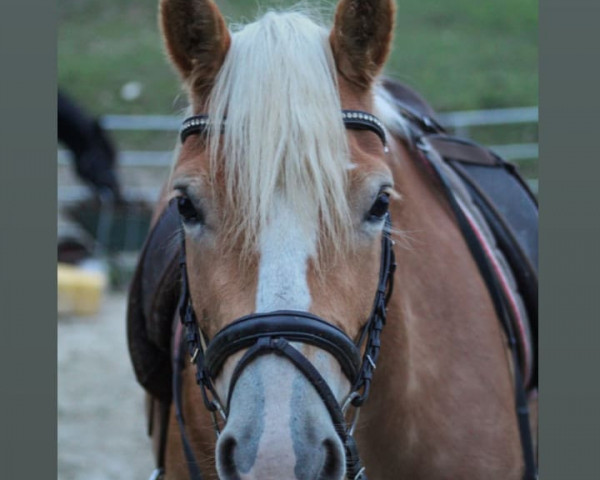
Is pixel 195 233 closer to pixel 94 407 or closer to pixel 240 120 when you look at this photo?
pixel 240 120

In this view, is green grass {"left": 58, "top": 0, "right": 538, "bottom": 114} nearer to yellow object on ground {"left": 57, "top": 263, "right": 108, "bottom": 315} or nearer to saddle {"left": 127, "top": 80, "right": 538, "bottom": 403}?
yellow object on ground {"left": 57, "top": 263, "right": 108, "bottom": 315}

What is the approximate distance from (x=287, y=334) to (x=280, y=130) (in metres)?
0.46

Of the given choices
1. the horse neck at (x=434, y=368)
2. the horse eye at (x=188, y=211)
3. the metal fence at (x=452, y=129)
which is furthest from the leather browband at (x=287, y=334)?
the metal fence at (x=452, y=129)

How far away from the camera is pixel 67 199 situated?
10.7m

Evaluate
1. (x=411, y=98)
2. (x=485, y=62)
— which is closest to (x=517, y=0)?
(x=485, y=62)

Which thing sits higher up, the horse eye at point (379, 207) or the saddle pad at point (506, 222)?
the horse eye at point (379, 207)

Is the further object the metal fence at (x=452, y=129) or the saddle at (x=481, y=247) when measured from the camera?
the metal fence at (x=452, y=129)

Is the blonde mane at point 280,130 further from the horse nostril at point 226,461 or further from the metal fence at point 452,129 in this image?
the metal fence at point 452,129

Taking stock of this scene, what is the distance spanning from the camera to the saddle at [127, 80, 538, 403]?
2.77 metres

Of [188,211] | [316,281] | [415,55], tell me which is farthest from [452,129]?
[316,281]

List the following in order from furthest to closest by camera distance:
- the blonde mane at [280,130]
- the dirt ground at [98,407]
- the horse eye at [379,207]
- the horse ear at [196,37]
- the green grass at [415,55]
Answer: the green grass at [415,55] < the dirt ground at [98,407] < the horse ear at [196,37] < the horse eye at [379,207] < the blonde mane at [280,130]

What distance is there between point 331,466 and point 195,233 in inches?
23.6

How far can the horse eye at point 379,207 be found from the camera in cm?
206

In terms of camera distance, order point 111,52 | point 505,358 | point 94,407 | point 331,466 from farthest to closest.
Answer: point 111,52
point 94,407
point 505,358
point 331,466
